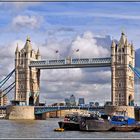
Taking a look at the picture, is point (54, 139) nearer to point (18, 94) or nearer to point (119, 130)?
point (119, 130)

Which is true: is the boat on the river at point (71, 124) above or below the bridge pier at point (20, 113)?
below

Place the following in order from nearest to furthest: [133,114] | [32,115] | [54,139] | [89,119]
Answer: [54,139]
[89,119]
[133,114]
[32,115]

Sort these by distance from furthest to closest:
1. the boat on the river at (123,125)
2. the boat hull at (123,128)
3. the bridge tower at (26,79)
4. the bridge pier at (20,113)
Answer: the bridge tower at (26,79) → the bridge pier at (20,113) → the boat on the river at (123,125) → the boat hull at (123,128)

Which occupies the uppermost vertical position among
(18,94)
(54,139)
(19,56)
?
(19,56)

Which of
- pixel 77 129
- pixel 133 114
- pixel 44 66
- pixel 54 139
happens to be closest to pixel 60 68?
pixel 44 66

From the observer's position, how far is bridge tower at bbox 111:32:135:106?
119188 mm

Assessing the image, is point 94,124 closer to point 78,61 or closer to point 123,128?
point 123,128

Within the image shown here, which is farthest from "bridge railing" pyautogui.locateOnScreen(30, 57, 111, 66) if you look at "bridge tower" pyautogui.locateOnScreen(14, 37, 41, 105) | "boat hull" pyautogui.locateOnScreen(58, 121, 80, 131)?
"boat hull" pyautogui.locateOnScreen(58, 121, 80, 131)

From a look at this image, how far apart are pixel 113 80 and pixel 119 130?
2427 inches

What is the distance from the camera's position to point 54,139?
4378cm

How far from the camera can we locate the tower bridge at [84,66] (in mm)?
119750

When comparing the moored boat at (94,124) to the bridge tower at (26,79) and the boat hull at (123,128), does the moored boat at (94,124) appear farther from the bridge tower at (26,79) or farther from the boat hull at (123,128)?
the bridge tower at (26,79)

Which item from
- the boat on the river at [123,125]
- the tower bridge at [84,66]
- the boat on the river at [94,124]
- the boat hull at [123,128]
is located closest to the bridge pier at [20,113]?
the tower bridge at [84,66]

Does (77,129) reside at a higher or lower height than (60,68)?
lower
